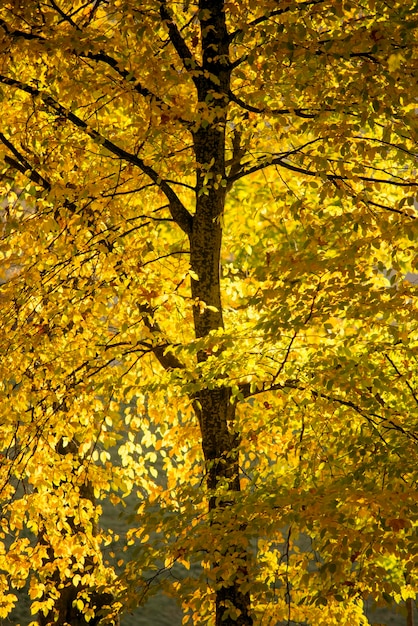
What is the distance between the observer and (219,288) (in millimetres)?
7602

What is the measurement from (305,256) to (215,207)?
6.83 feet

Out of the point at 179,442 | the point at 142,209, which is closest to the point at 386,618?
the point at 179,442

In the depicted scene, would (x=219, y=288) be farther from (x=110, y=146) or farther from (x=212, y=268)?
(x=110, y=146)

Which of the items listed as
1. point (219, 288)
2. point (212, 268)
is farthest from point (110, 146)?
point (219, 288)

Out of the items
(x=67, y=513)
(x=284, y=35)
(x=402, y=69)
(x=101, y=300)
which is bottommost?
(x=67, y=513)

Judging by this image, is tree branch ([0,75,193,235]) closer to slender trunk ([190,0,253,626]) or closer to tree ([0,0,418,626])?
tree ([0,0,418,626])

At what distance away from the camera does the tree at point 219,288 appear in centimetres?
539

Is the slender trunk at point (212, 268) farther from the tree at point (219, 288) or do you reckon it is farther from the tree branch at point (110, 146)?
the tree branch at point (110, 146)

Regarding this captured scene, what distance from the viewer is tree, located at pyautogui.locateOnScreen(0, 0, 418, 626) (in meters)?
5.39

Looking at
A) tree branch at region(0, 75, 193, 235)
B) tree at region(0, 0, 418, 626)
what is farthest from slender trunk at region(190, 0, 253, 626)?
tree branch at region(0, 75, 193, 235)

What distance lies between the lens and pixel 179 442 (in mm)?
9055

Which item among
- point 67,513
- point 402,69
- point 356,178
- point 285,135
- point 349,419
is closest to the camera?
point 402,69

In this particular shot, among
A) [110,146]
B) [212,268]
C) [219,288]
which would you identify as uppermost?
[110,146]

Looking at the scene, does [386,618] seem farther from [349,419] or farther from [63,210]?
[63,210]
